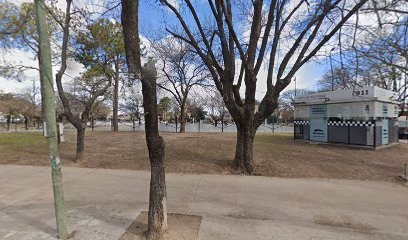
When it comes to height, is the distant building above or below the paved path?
above

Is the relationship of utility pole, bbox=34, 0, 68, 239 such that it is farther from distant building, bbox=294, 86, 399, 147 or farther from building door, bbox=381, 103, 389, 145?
building door, bbox=381, 103, 389, 145

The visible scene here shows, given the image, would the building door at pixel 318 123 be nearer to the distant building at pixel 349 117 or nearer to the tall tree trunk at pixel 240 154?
the distant building at pixel 349 117

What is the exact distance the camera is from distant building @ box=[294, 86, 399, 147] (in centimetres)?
1229

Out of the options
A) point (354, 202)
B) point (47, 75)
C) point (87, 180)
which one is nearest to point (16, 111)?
point (87, 180)

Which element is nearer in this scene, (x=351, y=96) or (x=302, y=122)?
(x=351, y=96)

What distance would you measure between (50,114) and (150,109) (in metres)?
1.42

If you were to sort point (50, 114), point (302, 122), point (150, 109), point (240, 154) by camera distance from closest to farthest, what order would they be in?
1. point (50, 114)
2. point (150, 109)
3. point (240, 154)
4. point (302, 122)

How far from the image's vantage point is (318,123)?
14.5 meters

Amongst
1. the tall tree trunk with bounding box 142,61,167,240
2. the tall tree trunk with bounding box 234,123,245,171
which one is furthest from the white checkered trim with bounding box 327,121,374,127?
the tall tree trunk with bounding box 142,61,167,240

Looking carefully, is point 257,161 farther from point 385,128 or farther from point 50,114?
point 385,128

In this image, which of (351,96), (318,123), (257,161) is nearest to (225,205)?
(257,161)

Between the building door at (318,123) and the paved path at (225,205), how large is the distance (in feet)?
25.1

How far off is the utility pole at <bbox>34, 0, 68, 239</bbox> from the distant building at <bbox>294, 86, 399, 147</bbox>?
39.6 ft

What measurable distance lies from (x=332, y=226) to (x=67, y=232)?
4.22 m
